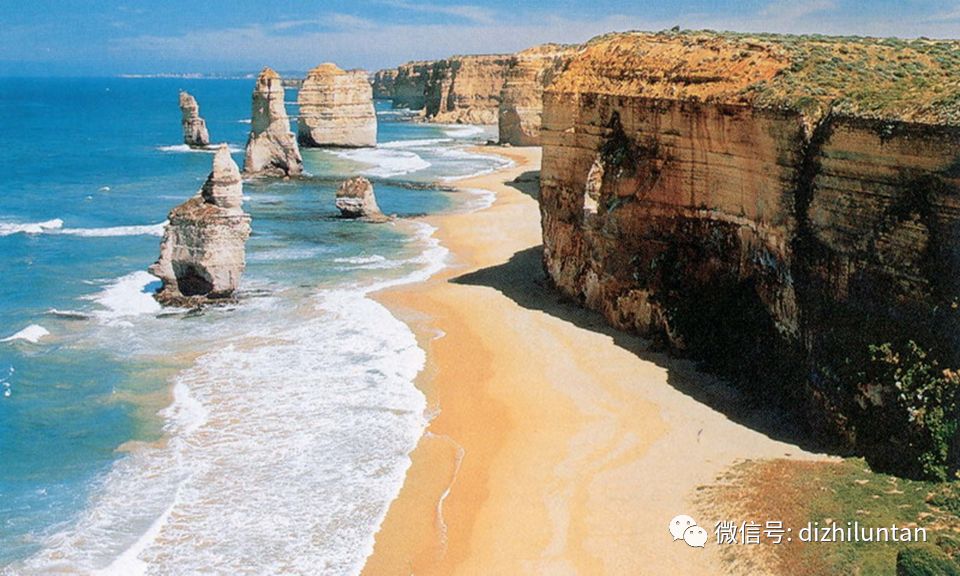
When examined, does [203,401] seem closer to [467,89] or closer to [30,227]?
[30,227]

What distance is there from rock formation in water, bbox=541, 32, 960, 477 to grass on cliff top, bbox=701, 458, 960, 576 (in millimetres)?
831

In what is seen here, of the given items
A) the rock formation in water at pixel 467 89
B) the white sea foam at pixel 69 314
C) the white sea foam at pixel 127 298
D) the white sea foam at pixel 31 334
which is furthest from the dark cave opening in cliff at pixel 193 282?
the rock formation in water at pixel 467 89

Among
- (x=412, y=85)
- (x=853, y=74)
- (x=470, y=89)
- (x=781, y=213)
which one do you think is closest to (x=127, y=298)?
(x=781, y=213)

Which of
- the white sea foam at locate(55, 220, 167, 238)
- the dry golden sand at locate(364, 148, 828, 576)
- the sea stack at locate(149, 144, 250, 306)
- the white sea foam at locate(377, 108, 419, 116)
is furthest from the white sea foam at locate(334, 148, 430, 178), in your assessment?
the white sea foam at locate(377, 108, 419, 116)

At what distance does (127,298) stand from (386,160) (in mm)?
48049

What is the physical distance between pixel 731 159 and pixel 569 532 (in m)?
10.5

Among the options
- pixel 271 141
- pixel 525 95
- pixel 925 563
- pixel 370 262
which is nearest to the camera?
pixel 925 563

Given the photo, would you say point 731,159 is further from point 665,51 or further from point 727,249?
point 665,51

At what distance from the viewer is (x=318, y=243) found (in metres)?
41.8

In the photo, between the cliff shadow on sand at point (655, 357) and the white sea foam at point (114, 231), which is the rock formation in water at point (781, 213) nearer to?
the cliff shadow on sand at point (655, 357)

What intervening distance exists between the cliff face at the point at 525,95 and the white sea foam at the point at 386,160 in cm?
1109

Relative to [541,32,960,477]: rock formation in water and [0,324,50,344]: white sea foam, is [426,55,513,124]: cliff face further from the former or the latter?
[0,324,50,344]: white sea foam

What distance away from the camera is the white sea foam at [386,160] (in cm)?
6913

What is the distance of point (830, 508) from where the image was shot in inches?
592
